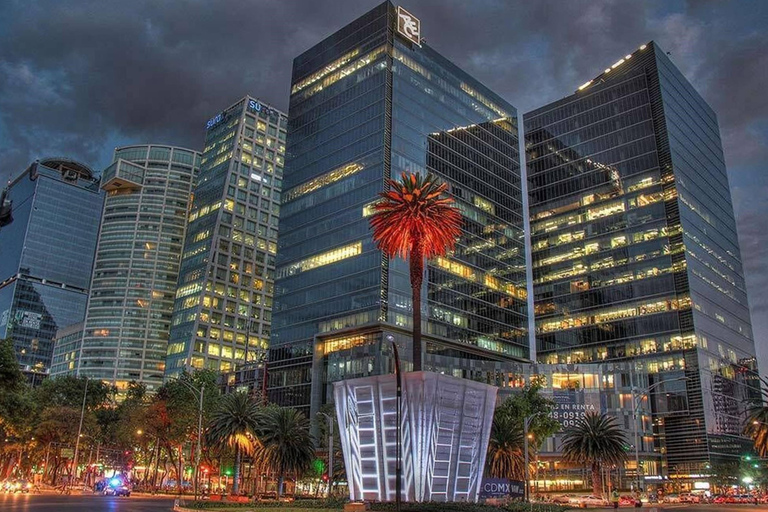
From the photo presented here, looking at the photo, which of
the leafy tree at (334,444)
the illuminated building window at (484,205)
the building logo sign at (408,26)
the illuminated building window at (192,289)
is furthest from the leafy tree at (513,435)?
the illuminated building window at (192,289)

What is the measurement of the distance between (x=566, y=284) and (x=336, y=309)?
77.6m

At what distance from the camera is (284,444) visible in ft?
247

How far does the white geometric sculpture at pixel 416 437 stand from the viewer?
49094 mm

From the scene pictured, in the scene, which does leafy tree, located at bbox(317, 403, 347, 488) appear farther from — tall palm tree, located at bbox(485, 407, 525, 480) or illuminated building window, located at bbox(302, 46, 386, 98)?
illuminated building window, located at bbox(302, 46, 386, 98)

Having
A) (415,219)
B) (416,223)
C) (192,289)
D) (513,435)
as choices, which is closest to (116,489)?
(513,435)

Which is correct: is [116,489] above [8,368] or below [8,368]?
below

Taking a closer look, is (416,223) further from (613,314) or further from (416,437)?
(613,314)

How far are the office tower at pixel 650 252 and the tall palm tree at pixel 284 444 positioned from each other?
78.4m

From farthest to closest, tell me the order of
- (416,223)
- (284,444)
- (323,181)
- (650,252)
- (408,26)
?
(650,252) < (408,26) < (323,181) < (284,444) < (416,223)

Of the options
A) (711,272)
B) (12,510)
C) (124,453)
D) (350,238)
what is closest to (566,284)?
(711,272)

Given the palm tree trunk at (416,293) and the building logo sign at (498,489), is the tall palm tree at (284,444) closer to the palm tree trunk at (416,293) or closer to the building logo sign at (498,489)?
the palm tree trunk at (416,293)

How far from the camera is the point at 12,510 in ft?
154

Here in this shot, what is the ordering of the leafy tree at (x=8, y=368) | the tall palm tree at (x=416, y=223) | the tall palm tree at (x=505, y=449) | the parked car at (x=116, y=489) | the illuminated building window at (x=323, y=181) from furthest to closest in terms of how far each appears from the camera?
the illuminated building window at (x=323, y=181), the parked car at (x=116, y=489), the tall palm tree at (x=505, y=449), the tall palm tree at (x=416, y=223), the leafy tree at (x=8, y=368)

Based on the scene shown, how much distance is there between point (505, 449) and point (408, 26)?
97.2m
